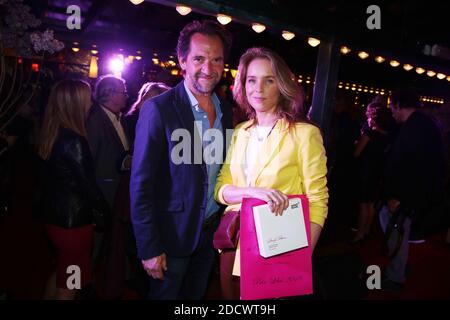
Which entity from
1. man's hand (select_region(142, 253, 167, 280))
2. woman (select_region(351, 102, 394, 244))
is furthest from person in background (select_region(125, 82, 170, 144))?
woman (select_region(351, 102, 394, 244))

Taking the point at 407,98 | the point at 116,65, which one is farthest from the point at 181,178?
the point at 116,65

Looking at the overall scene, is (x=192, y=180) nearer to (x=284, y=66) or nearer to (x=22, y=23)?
(x=284, y=66)

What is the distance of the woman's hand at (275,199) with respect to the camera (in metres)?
1.55

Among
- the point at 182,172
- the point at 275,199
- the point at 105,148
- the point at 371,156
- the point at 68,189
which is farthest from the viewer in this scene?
the point at 371,156

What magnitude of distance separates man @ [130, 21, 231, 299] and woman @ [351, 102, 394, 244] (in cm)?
316

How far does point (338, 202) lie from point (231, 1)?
3796mm

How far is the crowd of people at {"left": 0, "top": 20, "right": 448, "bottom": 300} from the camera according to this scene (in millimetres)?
1701

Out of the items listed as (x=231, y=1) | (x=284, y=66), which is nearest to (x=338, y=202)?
(x=231, y=1)

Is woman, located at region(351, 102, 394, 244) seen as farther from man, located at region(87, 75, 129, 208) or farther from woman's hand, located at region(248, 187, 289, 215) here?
woman's hand, located at region(248, 187, 289, 215)

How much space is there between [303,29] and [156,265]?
274 centimetres

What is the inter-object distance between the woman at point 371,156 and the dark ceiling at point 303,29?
86cm

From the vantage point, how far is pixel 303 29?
3.34 meters

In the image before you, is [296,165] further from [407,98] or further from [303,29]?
[407,98]

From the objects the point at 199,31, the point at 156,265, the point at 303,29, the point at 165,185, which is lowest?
the point at 156,265
